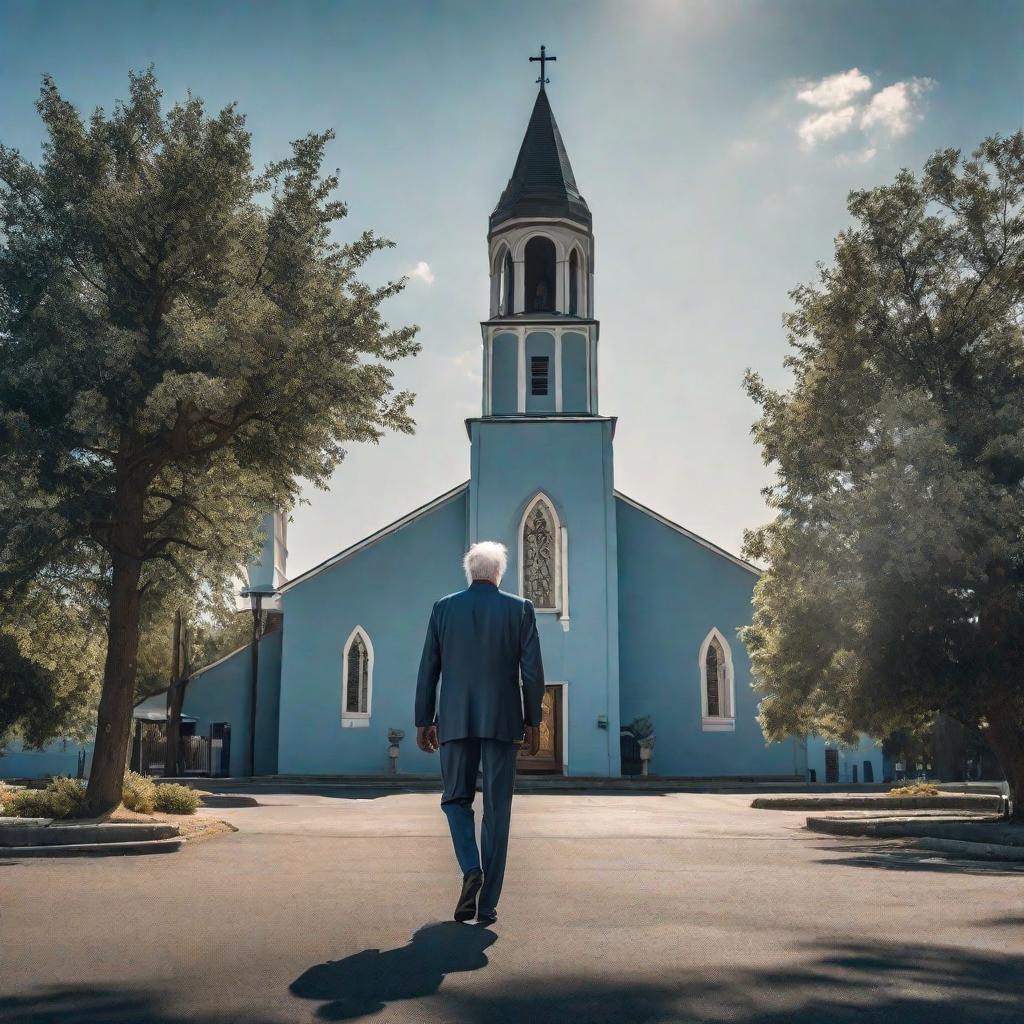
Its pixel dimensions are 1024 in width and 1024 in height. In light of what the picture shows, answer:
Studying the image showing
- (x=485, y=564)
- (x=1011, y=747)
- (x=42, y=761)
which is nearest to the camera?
(x=485, y=564)

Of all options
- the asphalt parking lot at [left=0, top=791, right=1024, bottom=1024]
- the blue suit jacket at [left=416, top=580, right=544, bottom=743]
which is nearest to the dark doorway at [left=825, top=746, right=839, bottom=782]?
the asphalt parking lot at [left=0, top=791, right=1024, bottom=1024]

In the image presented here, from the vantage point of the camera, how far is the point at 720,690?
35.4m

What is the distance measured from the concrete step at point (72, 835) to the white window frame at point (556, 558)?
23382 millimetres

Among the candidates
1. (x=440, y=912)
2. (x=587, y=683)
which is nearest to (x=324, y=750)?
(x=587, y=683)

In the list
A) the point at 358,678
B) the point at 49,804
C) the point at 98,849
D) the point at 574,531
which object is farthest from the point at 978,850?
the point at 358,678

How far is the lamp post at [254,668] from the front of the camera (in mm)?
34594

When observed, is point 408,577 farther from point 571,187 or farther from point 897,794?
point 897,794

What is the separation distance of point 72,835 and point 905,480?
32.3ft

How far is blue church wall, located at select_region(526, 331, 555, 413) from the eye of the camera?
1421 inches

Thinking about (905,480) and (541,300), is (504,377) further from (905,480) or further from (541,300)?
(905,480)

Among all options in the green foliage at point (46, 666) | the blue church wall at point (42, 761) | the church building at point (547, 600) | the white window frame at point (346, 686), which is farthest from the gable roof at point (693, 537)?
the blue church wall at point (42, 761)

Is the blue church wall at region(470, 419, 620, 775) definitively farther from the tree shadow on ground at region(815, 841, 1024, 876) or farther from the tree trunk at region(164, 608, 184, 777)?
the tree shadow on ground at region(815, 841, 1024, 876)

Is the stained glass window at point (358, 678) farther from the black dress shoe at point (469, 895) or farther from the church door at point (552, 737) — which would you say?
the black dress shoe at point (469, 895)

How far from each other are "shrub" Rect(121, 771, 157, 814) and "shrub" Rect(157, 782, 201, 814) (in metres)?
0.18
